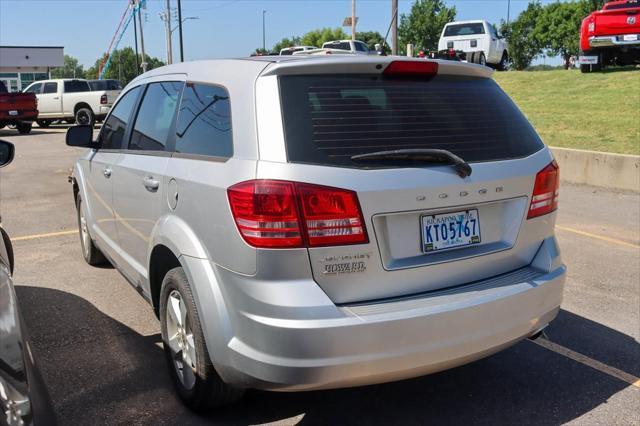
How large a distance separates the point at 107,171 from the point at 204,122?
1505 millimetres

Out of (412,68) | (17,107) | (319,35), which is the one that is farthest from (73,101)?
(319,35)

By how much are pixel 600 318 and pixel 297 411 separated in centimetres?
254

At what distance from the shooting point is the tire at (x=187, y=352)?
111 inches

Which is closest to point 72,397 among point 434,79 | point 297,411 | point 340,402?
point 297,411

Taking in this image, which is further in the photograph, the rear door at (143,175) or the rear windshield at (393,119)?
the rear door at (143,175)

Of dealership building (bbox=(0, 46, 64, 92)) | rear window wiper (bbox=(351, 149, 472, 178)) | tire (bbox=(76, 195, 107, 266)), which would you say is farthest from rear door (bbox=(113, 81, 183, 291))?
dealership building (bbox=(0, 46, 64, 92))

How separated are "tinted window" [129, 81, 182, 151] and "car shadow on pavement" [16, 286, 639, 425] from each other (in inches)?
52.1

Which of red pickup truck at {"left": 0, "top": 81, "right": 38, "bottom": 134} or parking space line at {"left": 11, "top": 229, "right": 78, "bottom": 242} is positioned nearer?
parking space line at {"left": 11, "top": 229, "right": 78, "bottom": 242}

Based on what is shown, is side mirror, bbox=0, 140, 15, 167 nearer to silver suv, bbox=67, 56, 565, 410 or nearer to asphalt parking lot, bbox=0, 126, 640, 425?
silver suv, bbox=67, 56, 565, 410

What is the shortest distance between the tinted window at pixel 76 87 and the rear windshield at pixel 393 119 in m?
24.9

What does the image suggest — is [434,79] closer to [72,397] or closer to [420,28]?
[72,397]

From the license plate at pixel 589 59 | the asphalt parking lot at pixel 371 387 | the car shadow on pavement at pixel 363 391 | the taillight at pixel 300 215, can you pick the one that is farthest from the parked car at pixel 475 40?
the taillight at pixel 300 215

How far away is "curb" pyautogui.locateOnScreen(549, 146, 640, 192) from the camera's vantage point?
9.30m

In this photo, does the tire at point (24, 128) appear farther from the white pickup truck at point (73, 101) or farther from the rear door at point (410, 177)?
the rear door at point (410, 177)
